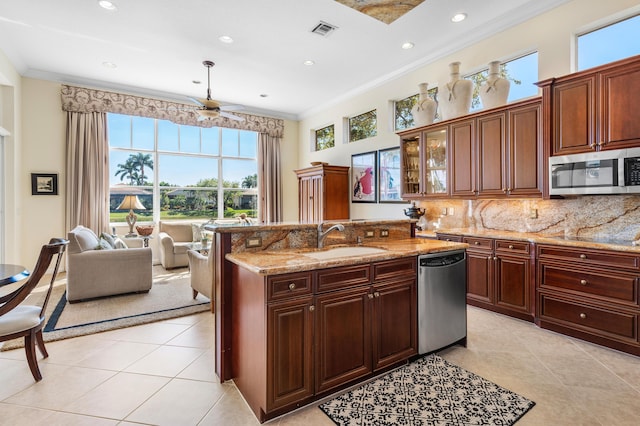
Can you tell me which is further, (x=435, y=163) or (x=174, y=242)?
(x=174, y=242)

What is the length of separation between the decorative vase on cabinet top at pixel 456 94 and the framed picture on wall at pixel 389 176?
50.4 inches

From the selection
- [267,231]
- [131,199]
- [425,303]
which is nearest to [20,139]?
[131,199]

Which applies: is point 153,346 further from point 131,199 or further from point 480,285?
point 131,199

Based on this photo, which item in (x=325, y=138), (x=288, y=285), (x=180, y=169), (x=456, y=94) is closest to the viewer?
(x=288, y=285)

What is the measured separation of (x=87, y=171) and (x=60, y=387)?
4.66 meters

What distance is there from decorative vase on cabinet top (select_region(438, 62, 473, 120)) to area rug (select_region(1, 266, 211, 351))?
3.87 m

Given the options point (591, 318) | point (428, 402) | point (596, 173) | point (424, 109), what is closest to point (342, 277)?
point (428, 402)

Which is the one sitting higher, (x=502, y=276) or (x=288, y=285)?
(x=288, y=285)

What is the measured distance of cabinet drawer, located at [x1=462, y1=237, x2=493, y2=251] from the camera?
3.51m

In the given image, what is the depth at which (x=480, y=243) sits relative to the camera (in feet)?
11.8

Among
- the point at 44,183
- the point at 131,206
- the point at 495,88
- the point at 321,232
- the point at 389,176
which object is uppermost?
the point at 495,88

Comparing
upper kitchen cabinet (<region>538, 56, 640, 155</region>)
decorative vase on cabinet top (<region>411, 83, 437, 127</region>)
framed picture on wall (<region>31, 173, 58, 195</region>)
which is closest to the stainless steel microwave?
upper kitchen cabinet (<region>538, 56, 640, 155</region>)

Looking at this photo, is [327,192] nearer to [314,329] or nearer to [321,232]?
[321,232]

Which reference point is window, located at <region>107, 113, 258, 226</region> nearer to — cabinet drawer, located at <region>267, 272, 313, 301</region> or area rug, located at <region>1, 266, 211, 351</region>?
area rug, located at <region>1, 266, 211, 351</region>
